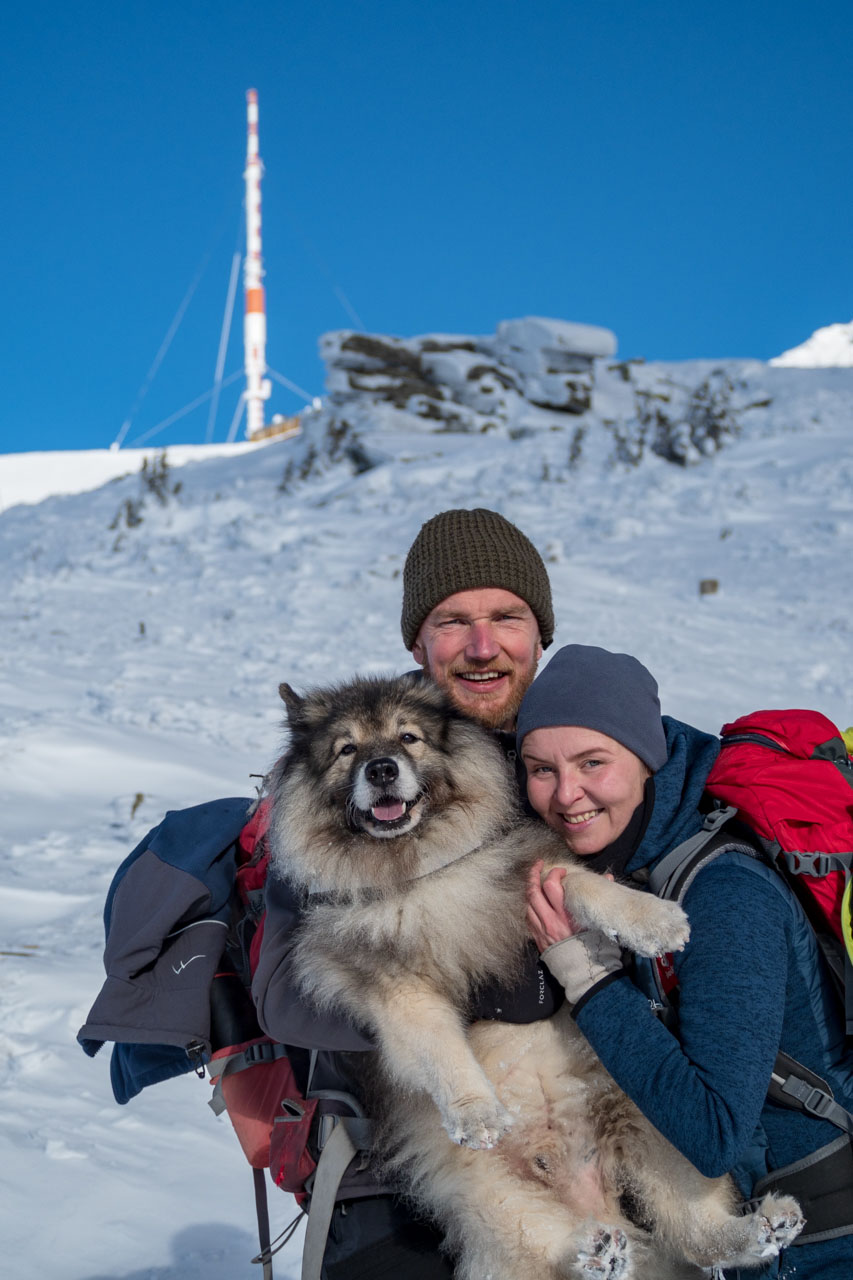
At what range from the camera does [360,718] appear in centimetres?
253

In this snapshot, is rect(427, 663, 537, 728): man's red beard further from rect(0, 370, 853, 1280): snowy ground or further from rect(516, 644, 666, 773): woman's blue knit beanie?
rect(0, 370, 853, 1280): snowy ground

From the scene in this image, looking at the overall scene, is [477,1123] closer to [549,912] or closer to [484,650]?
[549,912]

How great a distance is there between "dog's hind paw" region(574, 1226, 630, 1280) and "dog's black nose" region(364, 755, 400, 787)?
3.39 feet

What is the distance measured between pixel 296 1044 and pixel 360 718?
0.81m

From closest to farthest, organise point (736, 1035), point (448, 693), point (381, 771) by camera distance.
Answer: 1. point (736, 1035)
2. point (381, 771)
3. point (448, 693)

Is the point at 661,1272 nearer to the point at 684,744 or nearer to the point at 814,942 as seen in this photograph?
the point at 814,942

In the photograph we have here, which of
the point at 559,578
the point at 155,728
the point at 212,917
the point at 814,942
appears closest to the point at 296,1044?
the point at 212,917

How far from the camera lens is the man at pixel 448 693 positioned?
6.77ft

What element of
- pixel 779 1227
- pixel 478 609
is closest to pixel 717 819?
pixel 779 1227

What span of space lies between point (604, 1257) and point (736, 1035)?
0.56 meters

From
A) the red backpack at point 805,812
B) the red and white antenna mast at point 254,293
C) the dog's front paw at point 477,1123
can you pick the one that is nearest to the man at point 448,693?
the dog's front paw at point 477,1123

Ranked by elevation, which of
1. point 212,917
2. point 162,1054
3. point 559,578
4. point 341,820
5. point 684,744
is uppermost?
point 559,578

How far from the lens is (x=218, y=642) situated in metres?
8.51

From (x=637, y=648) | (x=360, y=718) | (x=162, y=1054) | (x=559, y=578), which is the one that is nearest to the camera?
(x=162, y=1054)
